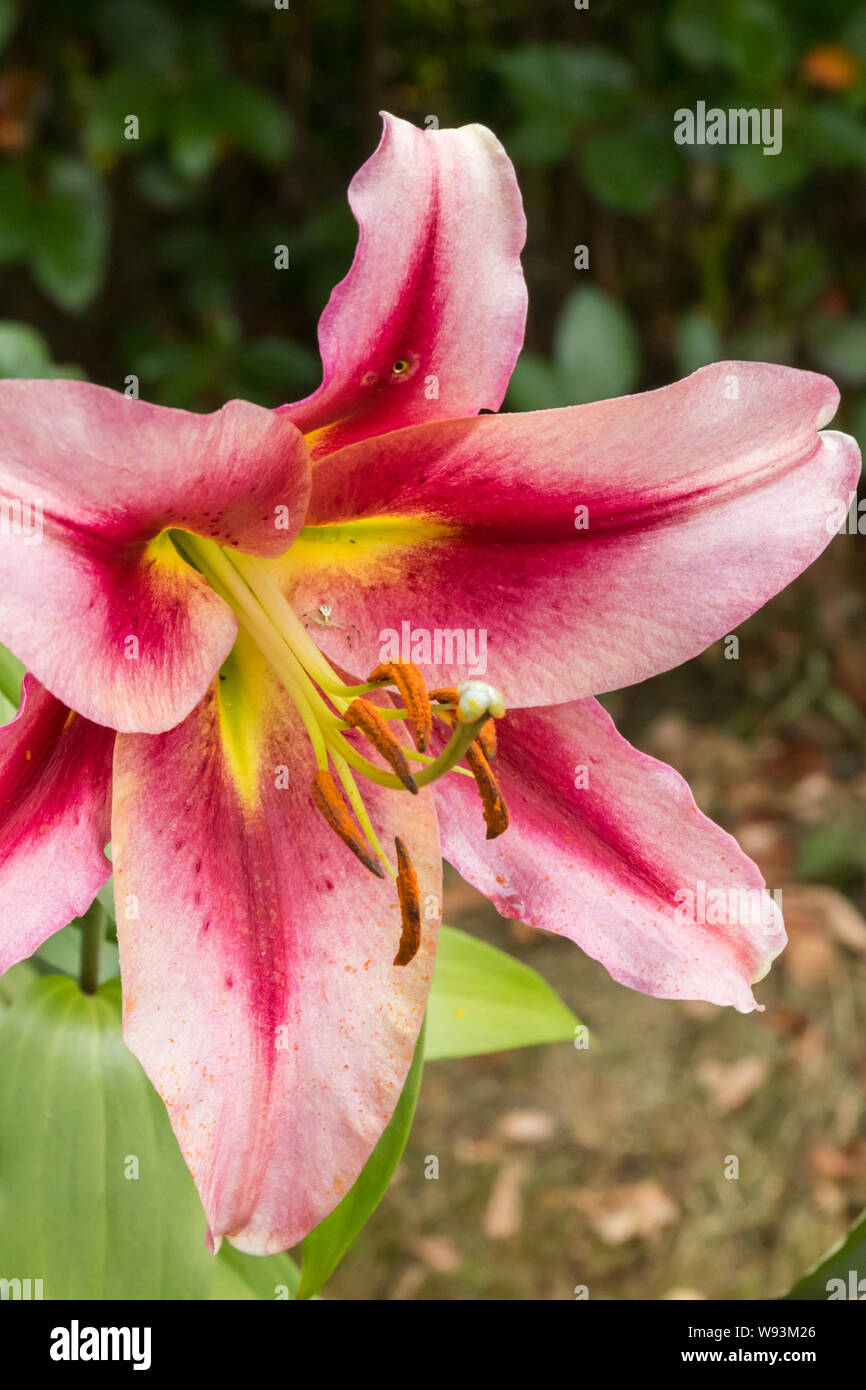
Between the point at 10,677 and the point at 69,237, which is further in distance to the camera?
the point at 69,237

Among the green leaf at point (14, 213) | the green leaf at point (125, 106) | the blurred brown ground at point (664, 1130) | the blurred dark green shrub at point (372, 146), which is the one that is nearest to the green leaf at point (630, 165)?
the blurred dark green shrub at point (372, 146)

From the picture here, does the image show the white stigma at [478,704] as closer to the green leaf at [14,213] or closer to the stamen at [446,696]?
the stamen at [446,696]

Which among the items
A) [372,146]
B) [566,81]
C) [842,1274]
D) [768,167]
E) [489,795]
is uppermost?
[372,146]

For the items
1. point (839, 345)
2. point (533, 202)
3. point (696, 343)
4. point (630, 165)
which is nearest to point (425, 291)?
point (696, 343)

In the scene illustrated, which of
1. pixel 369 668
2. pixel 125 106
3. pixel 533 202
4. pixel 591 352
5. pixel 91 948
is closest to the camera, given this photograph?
pixel 369 668

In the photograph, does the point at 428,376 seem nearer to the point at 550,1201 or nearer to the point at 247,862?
the point at 247,862

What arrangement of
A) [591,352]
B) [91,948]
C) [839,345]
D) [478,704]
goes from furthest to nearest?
[839,345] → [591,352] → [91,948] → [478,704]

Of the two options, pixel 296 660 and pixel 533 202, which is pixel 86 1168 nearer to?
pixel 296 660
